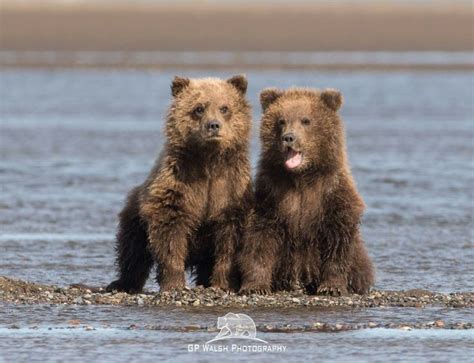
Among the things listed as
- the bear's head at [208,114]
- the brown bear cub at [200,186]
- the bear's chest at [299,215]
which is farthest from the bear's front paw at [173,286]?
the bear's head at [208,114]

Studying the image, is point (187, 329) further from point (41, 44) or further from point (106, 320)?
point (41, 44)

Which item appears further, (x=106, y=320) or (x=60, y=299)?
(x=60, y=299)

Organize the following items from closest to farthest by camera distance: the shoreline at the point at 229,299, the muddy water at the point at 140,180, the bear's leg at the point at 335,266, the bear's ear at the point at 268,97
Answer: the muddy water at the point at 140,180
the shoreline at the point at 229,299
the bear's leg at the point at 335,266
the bear's ear at the point at 268,97

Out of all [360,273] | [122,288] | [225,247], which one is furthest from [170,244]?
[360,273]

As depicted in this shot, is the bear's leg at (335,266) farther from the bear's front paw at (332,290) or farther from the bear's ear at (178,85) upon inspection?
the bear's ear at (178,85)

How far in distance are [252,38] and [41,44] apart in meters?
→ 6.41

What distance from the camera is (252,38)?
40156 mm

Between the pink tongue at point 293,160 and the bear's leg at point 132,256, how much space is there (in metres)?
1.21

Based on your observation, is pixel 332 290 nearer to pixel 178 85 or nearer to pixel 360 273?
pixel 360 273

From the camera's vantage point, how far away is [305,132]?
9.04m

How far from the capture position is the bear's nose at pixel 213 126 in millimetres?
8938

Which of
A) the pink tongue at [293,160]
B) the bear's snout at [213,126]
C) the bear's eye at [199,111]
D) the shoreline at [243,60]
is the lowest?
the pink tongue at [293,160]

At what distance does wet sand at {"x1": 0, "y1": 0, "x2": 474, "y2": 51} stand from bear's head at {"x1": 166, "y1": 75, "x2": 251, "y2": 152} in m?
28.5

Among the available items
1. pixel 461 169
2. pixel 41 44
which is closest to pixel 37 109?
pixel 461 169
